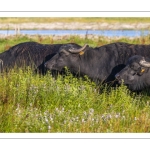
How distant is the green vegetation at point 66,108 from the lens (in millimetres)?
9086

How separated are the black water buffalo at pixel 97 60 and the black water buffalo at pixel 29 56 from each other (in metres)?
0.50

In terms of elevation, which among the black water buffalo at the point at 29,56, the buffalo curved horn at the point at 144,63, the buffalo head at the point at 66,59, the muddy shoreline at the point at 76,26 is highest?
the buffalo curved horn at the point at 144,63

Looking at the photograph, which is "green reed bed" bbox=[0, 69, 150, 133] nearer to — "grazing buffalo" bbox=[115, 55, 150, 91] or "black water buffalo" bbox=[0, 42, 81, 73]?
"grazing buffalo" bbox=[115, 55, 150, 91]

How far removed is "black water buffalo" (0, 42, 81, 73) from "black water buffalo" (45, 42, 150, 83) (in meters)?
0.50

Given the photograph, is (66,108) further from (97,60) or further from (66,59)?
(97,60)

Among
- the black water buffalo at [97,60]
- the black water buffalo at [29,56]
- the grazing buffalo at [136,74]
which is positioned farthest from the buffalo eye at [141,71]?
the black water buffalo at [29,56]

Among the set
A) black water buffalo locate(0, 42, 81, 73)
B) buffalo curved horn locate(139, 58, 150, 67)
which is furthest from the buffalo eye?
black water buffalo locate(0, 42, 81, 73)

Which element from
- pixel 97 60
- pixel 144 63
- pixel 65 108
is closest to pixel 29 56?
pixel 97 60

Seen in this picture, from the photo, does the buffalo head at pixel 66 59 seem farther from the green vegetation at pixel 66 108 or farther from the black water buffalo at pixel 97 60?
the green vegetation at pixel 66 108

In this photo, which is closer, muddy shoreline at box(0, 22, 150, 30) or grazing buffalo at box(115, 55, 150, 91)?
grazing buffalo at box(115, 55, 150, 91)

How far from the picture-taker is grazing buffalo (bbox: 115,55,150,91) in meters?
12.1

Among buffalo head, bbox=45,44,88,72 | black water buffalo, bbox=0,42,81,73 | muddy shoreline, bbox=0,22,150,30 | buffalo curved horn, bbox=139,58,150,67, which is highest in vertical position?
buffalo curved horn, bbox=139,58,150,67

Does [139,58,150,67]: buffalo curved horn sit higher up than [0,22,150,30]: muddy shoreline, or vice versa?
[139,58,150,67]: buffalo curved horn

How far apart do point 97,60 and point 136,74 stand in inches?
65.0
